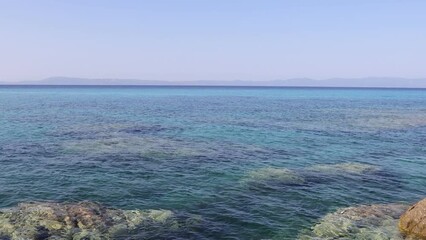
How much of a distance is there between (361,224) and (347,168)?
15447mm

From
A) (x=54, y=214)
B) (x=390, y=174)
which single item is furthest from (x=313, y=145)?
(x=54, y=214)

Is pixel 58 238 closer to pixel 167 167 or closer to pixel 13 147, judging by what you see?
pixel 167 167

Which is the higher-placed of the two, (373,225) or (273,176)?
(273,176)

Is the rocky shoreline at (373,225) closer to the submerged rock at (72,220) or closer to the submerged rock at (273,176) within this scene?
the submerged rock at (273,176)

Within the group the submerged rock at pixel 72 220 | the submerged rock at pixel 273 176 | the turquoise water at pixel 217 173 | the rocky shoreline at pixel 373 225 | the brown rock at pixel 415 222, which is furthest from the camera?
the submerged rock at pixel 273 176

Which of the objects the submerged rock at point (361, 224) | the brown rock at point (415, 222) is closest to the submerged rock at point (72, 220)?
the submerged rock at point (361, 224)

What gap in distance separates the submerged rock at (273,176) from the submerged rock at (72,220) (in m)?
11.4

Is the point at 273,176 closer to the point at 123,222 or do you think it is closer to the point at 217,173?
the point at 217,173

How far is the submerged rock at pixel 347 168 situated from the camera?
3806 cm

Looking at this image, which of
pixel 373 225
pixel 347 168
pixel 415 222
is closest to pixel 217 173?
pixel 347 168

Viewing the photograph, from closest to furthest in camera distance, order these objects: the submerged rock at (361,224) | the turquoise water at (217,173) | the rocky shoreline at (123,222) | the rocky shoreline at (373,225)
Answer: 1. the rocky shoreline at (123,222)
2. the rocky shoreline at (373,225)
3. the submerged rock at (361,224)
4. the turquoise water at (217,173)

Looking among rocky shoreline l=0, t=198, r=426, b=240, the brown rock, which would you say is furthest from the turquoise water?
the brown rock

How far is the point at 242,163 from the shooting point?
40.4m

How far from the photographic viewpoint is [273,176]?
35344 mm
